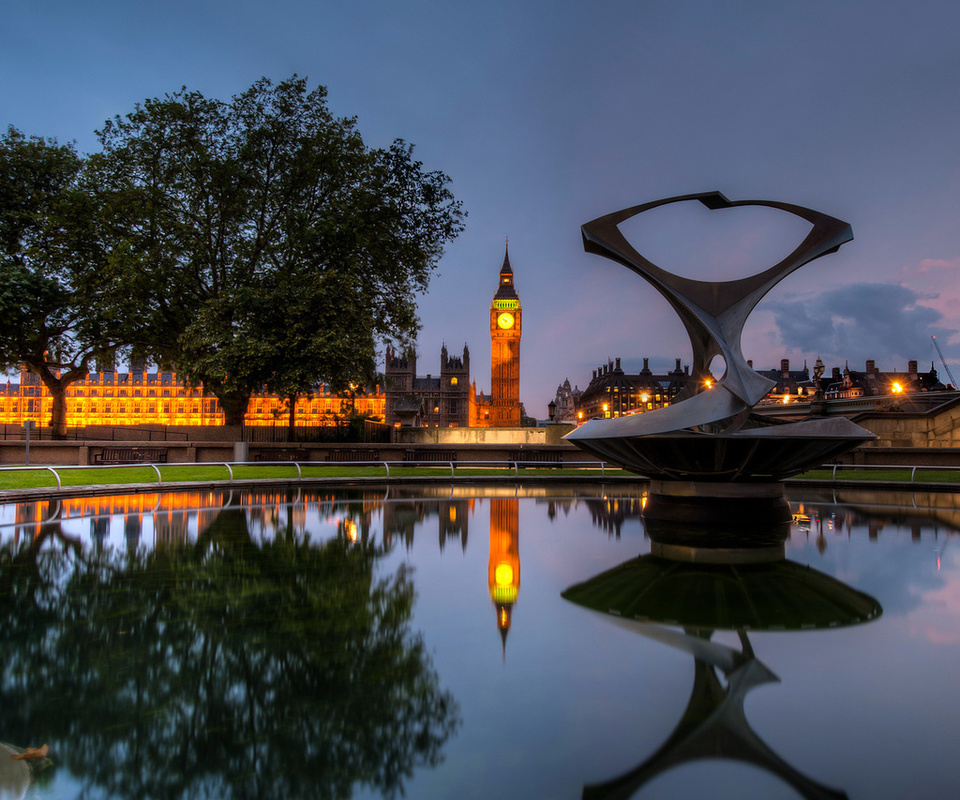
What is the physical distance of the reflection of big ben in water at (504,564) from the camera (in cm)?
568

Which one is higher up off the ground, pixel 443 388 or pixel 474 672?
pixel 443 388

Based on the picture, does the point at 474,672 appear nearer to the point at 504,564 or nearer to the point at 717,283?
the point at 504,564

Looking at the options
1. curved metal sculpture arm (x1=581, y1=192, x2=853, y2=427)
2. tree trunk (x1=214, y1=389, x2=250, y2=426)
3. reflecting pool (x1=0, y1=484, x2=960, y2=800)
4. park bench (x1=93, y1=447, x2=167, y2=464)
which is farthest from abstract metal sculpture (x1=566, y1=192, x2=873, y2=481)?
park bench (x1=93, y1=447, x2=167, y2=464)

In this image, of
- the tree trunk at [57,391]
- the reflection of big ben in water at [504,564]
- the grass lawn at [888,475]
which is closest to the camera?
the reflection of big ben in water at [504,564]

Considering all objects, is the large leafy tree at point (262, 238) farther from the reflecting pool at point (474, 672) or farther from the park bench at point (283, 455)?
the reflecting pool at point (474, 672)

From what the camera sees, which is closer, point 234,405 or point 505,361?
point 234,405

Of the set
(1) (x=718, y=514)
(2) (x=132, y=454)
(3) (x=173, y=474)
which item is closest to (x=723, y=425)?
(1) (x=718, y=514)

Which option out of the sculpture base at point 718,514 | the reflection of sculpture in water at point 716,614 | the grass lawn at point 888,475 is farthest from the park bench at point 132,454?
the grass lawn at point 888,475

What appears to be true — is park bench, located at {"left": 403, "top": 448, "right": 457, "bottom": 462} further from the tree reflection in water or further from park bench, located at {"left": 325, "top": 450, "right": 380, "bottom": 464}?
the tree reflection in water

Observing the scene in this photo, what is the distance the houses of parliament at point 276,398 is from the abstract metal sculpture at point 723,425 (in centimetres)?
9757

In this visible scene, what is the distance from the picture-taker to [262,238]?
25453 millimetres

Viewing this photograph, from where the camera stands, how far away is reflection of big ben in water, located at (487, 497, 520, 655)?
568 centimetres

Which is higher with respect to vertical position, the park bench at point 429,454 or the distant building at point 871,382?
the distant building at point 871,382

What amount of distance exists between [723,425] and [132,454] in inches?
935
